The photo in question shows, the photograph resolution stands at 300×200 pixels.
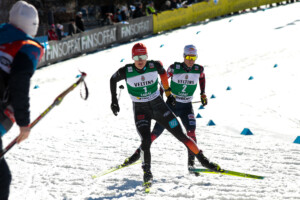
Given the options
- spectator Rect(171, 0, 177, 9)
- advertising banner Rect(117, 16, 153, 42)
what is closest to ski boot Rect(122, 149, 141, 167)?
advertising banner Rect(117, 16, 153, 42)

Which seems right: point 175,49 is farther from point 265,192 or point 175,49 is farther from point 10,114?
point 10,114

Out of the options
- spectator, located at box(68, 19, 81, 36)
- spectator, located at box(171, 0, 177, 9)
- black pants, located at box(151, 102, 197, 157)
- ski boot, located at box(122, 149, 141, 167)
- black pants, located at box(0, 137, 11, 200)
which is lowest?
ski boot, located at box(122, 149, 141, 167)

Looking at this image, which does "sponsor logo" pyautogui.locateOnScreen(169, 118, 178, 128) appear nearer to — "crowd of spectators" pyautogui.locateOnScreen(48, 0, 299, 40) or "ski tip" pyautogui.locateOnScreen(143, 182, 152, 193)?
"ski tip" pyautogui.locateOnScreen(143, 182, 152, 193)

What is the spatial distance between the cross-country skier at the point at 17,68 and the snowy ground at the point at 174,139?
2.09 meters

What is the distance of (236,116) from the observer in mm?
8977

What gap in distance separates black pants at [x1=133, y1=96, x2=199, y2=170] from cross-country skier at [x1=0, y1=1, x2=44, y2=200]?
2.23m

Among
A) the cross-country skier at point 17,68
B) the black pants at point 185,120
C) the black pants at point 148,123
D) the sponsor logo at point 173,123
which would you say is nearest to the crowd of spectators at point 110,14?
the black pants at point 185,120

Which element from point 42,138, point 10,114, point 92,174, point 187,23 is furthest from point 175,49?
point 10,114

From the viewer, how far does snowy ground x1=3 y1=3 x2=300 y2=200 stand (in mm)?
5402

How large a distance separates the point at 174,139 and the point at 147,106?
2.20m

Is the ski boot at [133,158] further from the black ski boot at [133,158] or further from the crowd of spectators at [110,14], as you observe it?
the crowd of spectators at [110,14]

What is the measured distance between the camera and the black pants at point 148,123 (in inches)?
215

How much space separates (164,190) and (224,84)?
23.3ft

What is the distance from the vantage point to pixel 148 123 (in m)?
5.54
